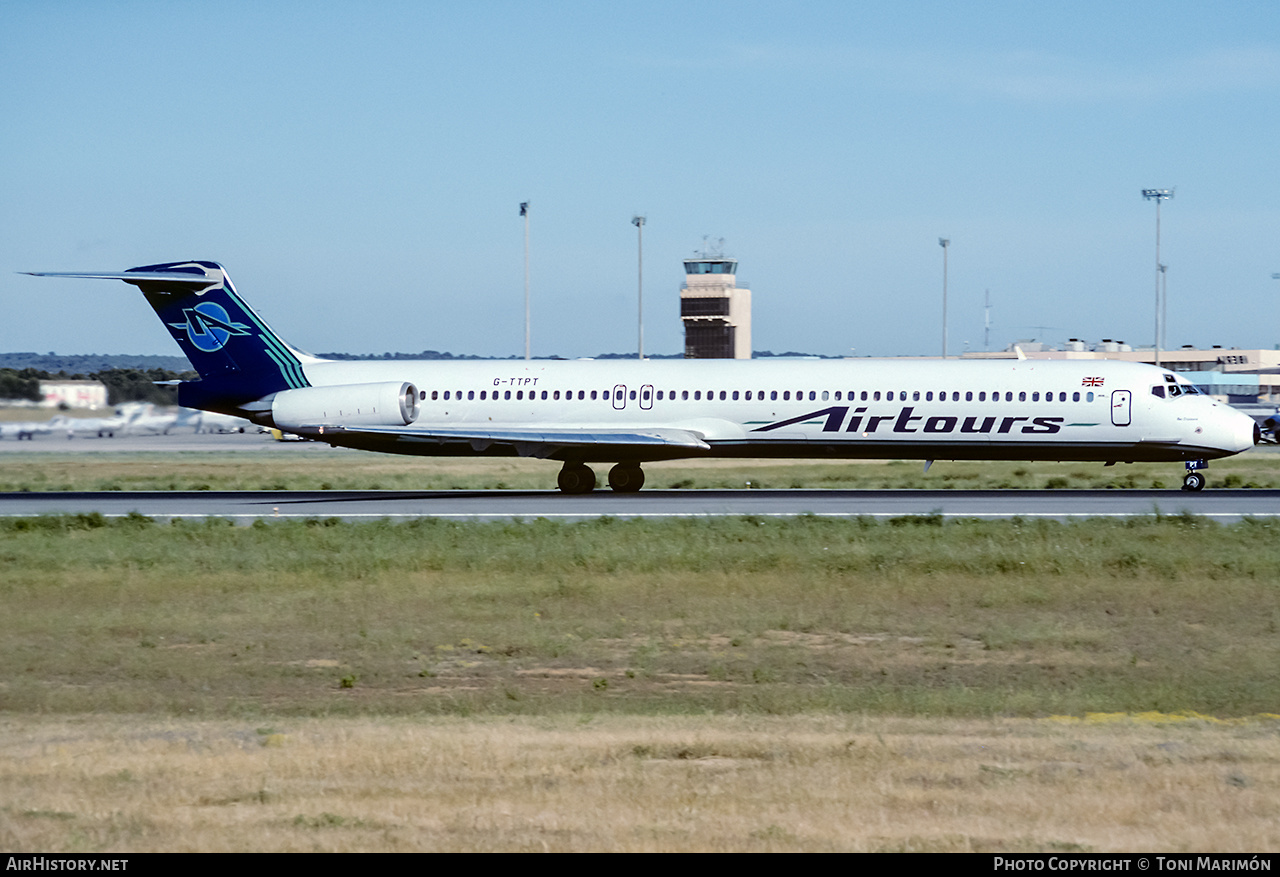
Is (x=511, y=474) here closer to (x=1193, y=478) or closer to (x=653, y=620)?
(x=1193, y=478)

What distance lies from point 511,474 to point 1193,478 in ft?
74.2

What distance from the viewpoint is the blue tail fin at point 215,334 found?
122ft

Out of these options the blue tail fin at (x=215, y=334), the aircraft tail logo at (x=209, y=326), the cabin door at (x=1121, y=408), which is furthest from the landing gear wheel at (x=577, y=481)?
the cabin door at (x=1121, y=408)

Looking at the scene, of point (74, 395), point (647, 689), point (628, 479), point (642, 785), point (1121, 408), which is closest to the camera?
point (642, 785)

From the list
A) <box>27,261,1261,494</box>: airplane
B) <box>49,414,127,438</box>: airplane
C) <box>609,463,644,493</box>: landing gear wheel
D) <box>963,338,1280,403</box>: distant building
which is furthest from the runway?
<box>963,338,1280,403</box>: distant building

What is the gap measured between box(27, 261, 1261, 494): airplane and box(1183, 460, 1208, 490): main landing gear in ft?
0.23

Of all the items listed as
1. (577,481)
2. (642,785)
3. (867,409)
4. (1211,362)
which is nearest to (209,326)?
(577,481)

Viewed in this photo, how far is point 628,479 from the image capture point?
37.4 metres

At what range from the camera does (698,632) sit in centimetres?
1623

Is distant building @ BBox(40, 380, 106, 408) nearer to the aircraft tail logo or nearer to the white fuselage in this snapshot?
the aircraft tail logo

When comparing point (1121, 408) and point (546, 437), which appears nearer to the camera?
point (1121, 408)

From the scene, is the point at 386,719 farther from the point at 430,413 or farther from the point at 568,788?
the point at 430,413

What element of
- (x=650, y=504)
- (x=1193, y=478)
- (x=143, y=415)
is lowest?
(x=650, y=504)
